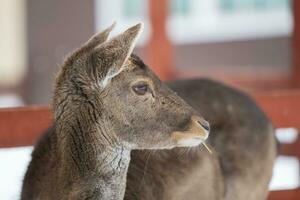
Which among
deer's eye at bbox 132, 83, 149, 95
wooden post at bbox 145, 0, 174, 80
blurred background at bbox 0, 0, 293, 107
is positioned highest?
deer's eye at bbox 132, 83, 149, 95

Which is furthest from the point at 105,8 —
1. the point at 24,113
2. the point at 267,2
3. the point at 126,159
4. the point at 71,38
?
the point at 126,159

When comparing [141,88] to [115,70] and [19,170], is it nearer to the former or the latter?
[115,70]

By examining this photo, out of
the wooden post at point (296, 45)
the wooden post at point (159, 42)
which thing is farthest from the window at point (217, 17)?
the wooden post at point (296, 45)

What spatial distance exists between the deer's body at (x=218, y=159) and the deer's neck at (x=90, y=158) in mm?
393

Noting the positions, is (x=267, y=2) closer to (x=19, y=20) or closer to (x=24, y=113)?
(x=19, y=20)

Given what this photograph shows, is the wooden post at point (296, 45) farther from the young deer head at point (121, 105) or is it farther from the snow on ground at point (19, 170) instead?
the young deer head at point (121, 105)

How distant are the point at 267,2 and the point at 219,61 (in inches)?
60.6

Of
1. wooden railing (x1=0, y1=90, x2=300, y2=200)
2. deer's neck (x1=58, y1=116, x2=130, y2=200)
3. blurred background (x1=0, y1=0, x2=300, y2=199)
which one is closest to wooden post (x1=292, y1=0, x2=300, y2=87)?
wooden railing (x1=0, y1=90, x2=300, y2=200)

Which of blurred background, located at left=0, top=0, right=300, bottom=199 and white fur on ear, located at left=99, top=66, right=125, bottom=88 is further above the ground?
white fur on ear, located at left=99, top=66, right=125, bottom=88

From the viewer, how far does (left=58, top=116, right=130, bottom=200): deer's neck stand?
3.54 meters

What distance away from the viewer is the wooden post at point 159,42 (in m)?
7.34

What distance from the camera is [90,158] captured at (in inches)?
140

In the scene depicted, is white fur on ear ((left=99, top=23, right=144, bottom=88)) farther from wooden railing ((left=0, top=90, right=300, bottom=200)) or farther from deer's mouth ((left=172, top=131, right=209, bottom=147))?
wooden railing ((left=0, top=90, right=300, bottom=200))

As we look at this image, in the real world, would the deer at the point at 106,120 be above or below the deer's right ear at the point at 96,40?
below
